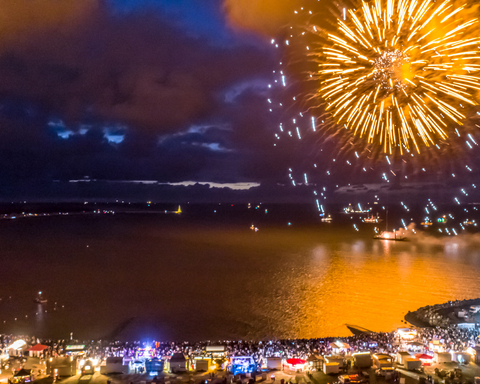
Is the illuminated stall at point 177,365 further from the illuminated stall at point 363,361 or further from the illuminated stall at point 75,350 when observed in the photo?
the illuminated stall at point 363,361

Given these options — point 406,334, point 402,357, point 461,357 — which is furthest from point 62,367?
point 406,334

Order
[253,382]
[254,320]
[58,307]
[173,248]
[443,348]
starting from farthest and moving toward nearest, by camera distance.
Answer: [173,248] → [58,307] → [254,320] → [443,348] → [253,382]

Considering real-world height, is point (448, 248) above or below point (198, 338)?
above

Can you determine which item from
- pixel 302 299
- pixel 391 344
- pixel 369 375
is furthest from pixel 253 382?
pixel 302 299

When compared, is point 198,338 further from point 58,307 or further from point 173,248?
point 173,248

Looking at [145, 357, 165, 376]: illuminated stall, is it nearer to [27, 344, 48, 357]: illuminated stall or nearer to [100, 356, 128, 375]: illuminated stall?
[100, 356, 128, 375]: illuminated stall

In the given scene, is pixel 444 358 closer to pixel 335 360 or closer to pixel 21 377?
pixel 335 360

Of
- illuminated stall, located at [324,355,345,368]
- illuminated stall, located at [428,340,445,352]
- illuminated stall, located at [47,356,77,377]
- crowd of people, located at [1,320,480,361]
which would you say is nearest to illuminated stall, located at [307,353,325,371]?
illuminated stall, located at [324,355,345,368]

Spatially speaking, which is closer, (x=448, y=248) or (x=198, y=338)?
(x=198, y=338)
